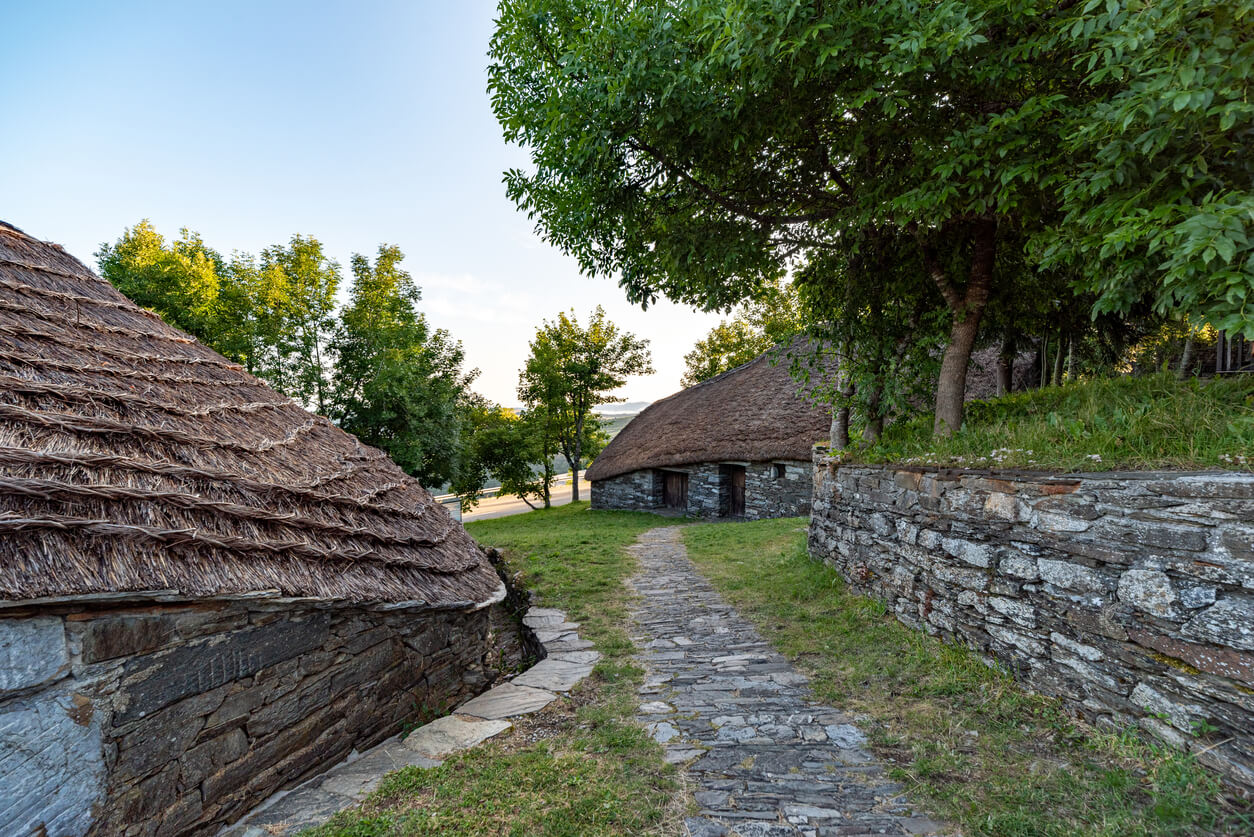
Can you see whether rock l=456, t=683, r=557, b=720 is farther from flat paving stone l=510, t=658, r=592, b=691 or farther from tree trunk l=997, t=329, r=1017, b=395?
tree trunk l=997, t=329, r=1017, b=395

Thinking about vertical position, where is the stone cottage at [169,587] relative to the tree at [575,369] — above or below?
below

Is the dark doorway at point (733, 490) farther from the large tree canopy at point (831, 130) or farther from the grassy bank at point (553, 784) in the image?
the grassy bank at point (553, 784)

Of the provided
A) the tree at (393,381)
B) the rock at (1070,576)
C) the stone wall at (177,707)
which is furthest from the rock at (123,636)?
the tree at (393,381)

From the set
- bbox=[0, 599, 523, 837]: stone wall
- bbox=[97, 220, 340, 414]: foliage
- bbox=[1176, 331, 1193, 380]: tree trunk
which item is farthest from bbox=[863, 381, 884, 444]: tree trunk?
bbox=[97, 220, 340, 414]: foliage

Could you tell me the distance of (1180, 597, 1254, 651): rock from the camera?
2.21m

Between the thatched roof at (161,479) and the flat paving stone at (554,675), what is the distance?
74cm

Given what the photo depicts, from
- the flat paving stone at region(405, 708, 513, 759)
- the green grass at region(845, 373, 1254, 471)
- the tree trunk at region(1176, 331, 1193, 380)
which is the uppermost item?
the tree trunk at region(1176, 331, 1193, 380)

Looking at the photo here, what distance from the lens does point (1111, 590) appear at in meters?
2.77

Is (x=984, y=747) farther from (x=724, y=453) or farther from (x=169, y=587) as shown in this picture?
(x=724, y=453)

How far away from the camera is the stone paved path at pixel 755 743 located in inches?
91.0

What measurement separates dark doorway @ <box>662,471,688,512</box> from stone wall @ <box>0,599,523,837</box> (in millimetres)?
14331

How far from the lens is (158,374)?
11.2 ft

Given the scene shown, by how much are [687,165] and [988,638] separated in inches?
190

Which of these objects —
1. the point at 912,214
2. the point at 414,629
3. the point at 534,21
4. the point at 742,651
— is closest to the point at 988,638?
the point at 742,651
